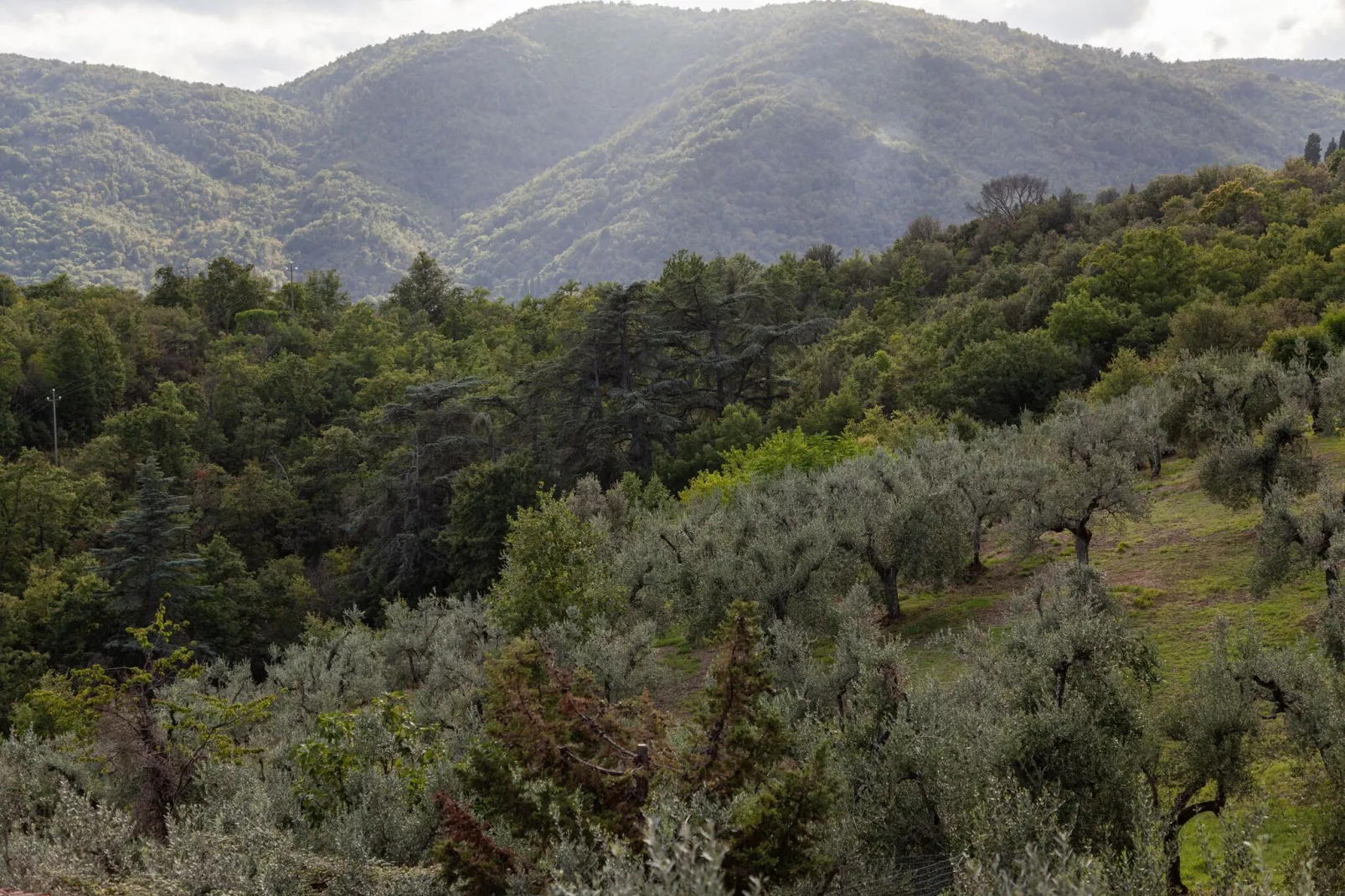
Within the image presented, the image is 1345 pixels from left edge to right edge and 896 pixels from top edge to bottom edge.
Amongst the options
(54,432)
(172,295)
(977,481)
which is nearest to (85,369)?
(54,432)

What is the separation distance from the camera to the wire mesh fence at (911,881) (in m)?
9.82

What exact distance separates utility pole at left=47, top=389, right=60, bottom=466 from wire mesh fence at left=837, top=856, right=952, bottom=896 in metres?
58.9

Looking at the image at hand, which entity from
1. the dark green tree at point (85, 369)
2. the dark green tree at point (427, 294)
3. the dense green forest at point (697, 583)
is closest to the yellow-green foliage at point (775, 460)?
the dense green forest at point (697, 583)

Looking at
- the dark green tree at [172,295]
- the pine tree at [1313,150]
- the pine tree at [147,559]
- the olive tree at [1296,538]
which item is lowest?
the pine tree at [147,559]

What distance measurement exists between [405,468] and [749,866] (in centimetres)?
4342

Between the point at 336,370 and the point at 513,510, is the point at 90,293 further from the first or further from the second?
the point at 513,510

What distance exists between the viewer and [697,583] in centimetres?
2422

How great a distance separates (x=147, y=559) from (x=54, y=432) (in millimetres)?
27347

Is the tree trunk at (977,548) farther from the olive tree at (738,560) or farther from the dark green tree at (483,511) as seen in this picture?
the dark green tree at (483,511)

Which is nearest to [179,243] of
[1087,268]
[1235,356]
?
[1087,268]

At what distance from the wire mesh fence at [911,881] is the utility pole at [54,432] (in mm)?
58910

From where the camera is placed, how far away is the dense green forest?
33.1 feet

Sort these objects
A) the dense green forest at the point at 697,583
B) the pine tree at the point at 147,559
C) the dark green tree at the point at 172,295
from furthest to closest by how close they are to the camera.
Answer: the dark green tree at the point at 172,295, the pine tree at the point at 147,559, the dense green forest at the point at 697,583

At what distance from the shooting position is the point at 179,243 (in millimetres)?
176000
